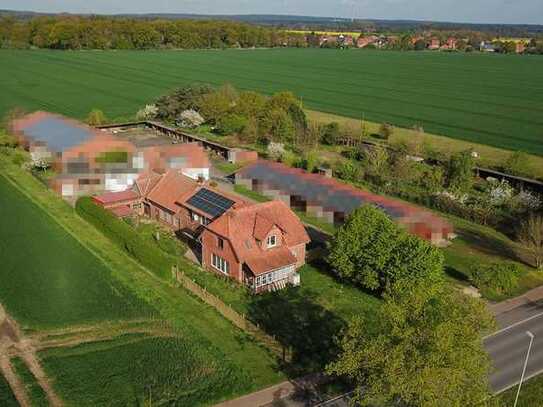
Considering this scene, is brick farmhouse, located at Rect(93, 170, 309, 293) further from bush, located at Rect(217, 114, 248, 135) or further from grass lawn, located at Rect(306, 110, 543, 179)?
grass lawn, located at Rect(306, 110, 543, 179)

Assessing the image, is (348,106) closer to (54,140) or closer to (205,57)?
(54,140)

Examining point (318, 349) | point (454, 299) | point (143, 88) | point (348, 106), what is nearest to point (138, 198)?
point (318, 349)

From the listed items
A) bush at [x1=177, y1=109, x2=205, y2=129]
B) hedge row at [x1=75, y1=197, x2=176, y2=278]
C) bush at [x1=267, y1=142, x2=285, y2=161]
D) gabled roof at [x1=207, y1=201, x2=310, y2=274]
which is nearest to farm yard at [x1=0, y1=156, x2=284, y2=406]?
hedge row at [x1=75, y1=197, x2=176, y2=278]

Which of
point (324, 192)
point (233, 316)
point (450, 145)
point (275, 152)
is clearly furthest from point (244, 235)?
point (450, 145)

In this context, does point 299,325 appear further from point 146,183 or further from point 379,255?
point 146,183

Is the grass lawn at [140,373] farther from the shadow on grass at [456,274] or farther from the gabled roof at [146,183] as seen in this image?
the gabled roof at [146,183]
